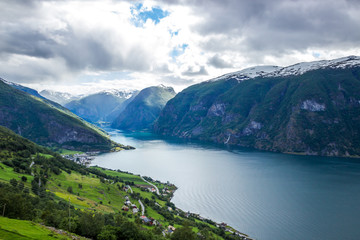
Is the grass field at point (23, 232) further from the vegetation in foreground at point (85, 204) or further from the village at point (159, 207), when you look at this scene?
the village at point (159, 207)

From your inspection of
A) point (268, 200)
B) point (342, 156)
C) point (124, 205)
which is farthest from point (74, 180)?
point (342, 156)

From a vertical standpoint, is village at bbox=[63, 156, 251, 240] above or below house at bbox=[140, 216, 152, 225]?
below

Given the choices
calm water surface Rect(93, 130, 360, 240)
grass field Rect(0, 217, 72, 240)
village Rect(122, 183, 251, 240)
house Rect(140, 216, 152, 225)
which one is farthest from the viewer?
calm water surface Rect(93, 130, 360, 240)

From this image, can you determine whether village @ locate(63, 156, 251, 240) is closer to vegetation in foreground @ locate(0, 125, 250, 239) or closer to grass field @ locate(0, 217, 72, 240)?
vegetation in foreground @ locate(0, 125, 250, 239)

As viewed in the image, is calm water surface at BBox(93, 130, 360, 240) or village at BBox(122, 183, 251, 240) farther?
calm water surface at BBox(93, 130, 360, 240)

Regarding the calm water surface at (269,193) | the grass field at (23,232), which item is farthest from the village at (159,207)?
the grass field at (23,232)

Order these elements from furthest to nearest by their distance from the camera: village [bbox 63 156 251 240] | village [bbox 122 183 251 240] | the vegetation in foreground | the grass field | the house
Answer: the house
village [bbox 63 156 251 240]
village [bbox 122 183 251 240]
the vegetation in foreground
the grass field

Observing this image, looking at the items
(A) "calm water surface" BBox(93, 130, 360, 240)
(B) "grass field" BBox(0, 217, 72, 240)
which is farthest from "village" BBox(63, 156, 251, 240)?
(B) "grass field" BBox(0, 217, 72, 240)

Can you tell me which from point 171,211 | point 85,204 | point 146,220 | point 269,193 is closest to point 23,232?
point 146,220
